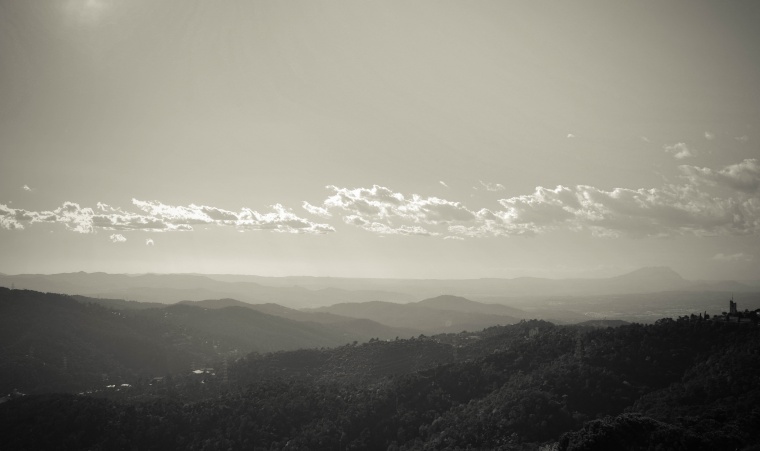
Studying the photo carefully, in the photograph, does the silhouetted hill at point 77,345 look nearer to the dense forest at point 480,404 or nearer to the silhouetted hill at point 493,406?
the dense forest at point 480,404

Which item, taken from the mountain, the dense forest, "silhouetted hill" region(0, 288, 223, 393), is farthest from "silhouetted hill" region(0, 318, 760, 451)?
"silhouetted hill" region(0, 288, 223, 393)

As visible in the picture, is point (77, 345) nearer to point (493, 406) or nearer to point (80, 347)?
point (80, 347)

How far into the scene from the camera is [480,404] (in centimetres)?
8800

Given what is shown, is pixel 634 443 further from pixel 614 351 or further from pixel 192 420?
pixel 192 420

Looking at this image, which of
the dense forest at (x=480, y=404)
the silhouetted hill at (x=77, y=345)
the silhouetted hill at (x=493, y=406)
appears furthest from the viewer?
the silhouetted hill at (x=77, y=345)

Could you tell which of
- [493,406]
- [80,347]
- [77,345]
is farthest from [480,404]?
[77,345]

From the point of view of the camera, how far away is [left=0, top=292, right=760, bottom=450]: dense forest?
60.3m

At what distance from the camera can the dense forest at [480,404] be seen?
60312 mm

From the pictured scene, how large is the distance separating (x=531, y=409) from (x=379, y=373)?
57.8 metres

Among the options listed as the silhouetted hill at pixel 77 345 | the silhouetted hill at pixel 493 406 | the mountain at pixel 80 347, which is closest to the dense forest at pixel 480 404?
the silhouetted hill at pixel 493 406

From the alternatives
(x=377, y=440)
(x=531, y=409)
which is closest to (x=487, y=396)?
(x=531, y=409)

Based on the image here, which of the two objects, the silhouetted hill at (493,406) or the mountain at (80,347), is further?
the mountain at (80,347)

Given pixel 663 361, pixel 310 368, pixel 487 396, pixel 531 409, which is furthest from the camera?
pixel 310 368

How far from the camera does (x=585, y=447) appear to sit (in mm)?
51344
